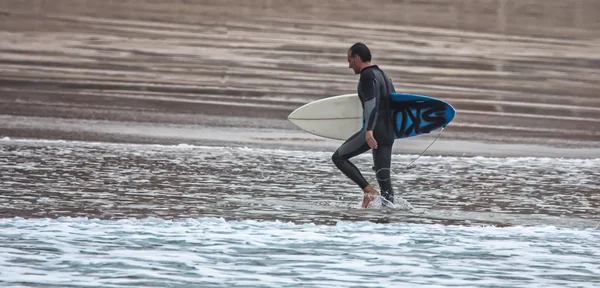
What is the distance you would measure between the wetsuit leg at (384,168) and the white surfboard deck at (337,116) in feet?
3.99

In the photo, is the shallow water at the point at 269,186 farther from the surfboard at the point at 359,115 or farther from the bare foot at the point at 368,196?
the surfboard at the point at 359,115

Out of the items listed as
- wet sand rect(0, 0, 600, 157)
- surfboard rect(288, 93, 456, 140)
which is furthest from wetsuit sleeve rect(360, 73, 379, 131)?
wet sand rect(0, 0, 600, 157)

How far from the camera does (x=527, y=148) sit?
15.2m

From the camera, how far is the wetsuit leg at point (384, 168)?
10.1m

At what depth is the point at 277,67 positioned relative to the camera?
20047 mm

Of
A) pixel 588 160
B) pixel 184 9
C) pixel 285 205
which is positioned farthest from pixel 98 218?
pixel 184 9

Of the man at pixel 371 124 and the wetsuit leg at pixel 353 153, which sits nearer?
the man at pixel 371 124

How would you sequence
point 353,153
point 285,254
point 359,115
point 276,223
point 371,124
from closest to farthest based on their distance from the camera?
point 285,254 → point 276,223 → point 371,124 → point 353,153 → point 359,115

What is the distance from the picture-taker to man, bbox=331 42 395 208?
9766 millimetres

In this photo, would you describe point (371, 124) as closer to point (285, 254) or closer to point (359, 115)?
point (359, 115)

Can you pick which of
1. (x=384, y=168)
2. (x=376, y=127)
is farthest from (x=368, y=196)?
(x=376, y=127)

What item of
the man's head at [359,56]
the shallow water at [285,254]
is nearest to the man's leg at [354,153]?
the man's head at [359,56]

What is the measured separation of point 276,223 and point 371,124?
4.91 ft

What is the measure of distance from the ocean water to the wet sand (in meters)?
2.43
